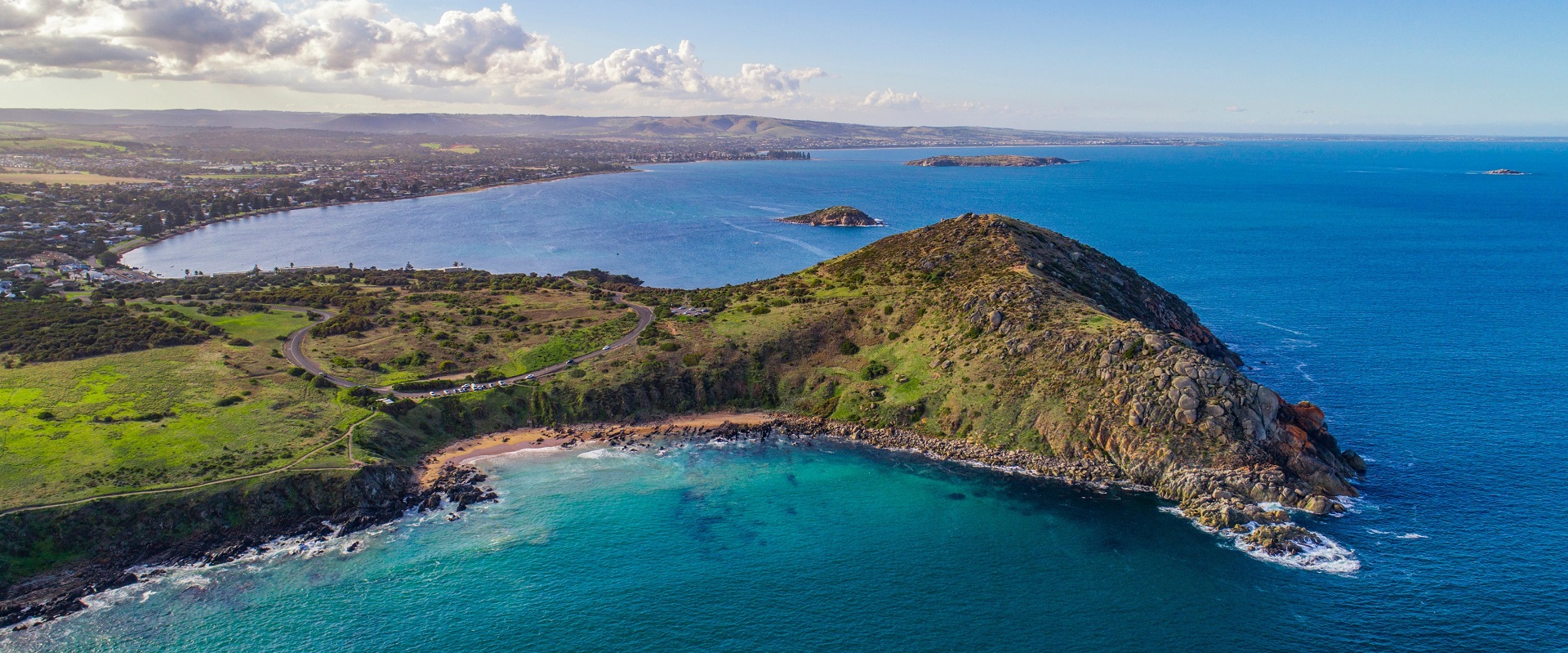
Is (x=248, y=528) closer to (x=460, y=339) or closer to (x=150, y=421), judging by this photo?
(x=150, y=421)

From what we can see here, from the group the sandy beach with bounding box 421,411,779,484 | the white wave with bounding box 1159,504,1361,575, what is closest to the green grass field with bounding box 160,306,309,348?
the sandy beach with bounding box 421,411,779,484

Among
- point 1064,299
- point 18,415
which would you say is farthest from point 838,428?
point 18,415

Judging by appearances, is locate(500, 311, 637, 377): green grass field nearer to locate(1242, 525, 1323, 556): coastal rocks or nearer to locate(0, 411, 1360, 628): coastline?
locate(0, 411, 1360, 628): coastline

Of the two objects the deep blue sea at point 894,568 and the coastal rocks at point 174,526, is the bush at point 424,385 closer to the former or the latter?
the deep blue sea at point 894,568

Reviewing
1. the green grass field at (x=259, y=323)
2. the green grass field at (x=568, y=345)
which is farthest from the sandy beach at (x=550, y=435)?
the green grass field at (x=259, y=323)

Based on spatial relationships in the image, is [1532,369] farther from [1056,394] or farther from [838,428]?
[838,428]
